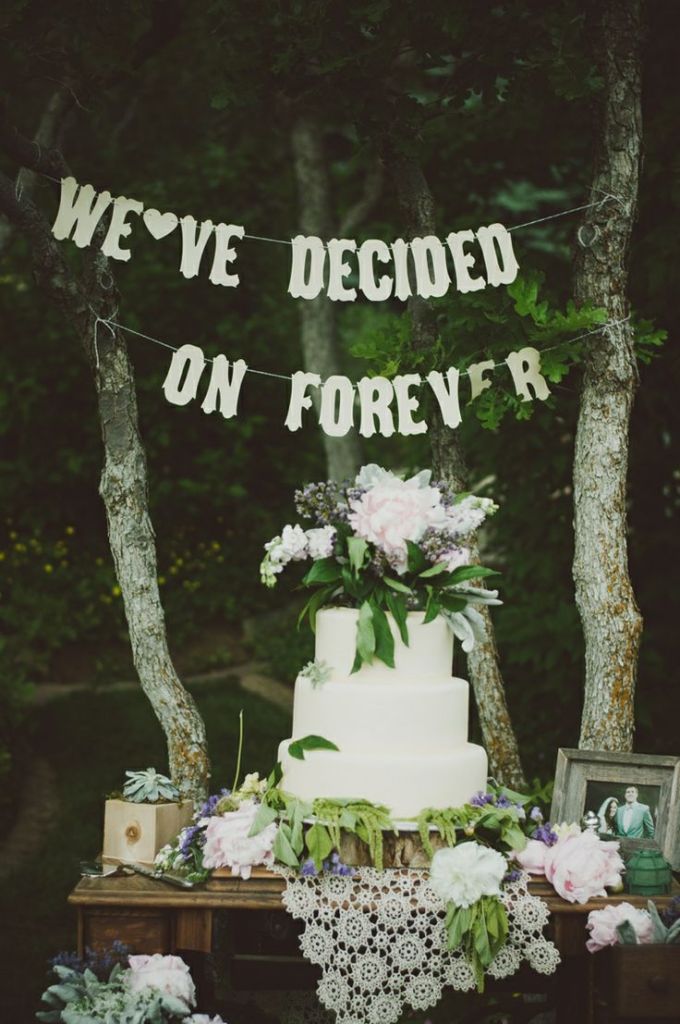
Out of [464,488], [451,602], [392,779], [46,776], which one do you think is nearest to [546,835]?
[392,779]

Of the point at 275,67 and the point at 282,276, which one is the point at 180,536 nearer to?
the point at 282,276

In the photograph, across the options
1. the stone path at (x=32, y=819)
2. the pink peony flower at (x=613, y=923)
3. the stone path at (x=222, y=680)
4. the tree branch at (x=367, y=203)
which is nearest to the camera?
the pink peony flower at (x=613, y=923)

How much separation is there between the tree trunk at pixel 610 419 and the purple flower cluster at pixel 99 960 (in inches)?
79.8

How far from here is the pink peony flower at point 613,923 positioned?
3508 millimetres

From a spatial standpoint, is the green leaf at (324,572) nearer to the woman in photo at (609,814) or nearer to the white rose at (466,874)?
the white rose at (466,874)

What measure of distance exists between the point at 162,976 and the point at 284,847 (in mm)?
495

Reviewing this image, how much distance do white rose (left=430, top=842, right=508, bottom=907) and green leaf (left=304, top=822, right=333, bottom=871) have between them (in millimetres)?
321

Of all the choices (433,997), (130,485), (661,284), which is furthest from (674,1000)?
(661,284)

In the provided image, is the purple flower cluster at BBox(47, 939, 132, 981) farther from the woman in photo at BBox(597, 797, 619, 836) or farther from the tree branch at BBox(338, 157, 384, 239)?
the tree branch at BBox(338, 157, 384, 239)

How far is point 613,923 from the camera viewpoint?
3.55 meters

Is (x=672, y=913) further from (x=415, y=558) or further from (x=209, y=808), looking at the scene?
(x=209, y=808)

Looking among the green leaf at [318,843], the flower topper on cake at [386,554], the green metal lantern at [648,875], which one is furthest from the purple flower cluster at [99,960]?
the green metal lantern at [648,875]

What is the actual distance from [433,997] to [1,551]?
6613 millimetres

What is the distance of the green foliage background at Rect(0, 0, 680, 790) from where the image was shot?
504 centimetres
